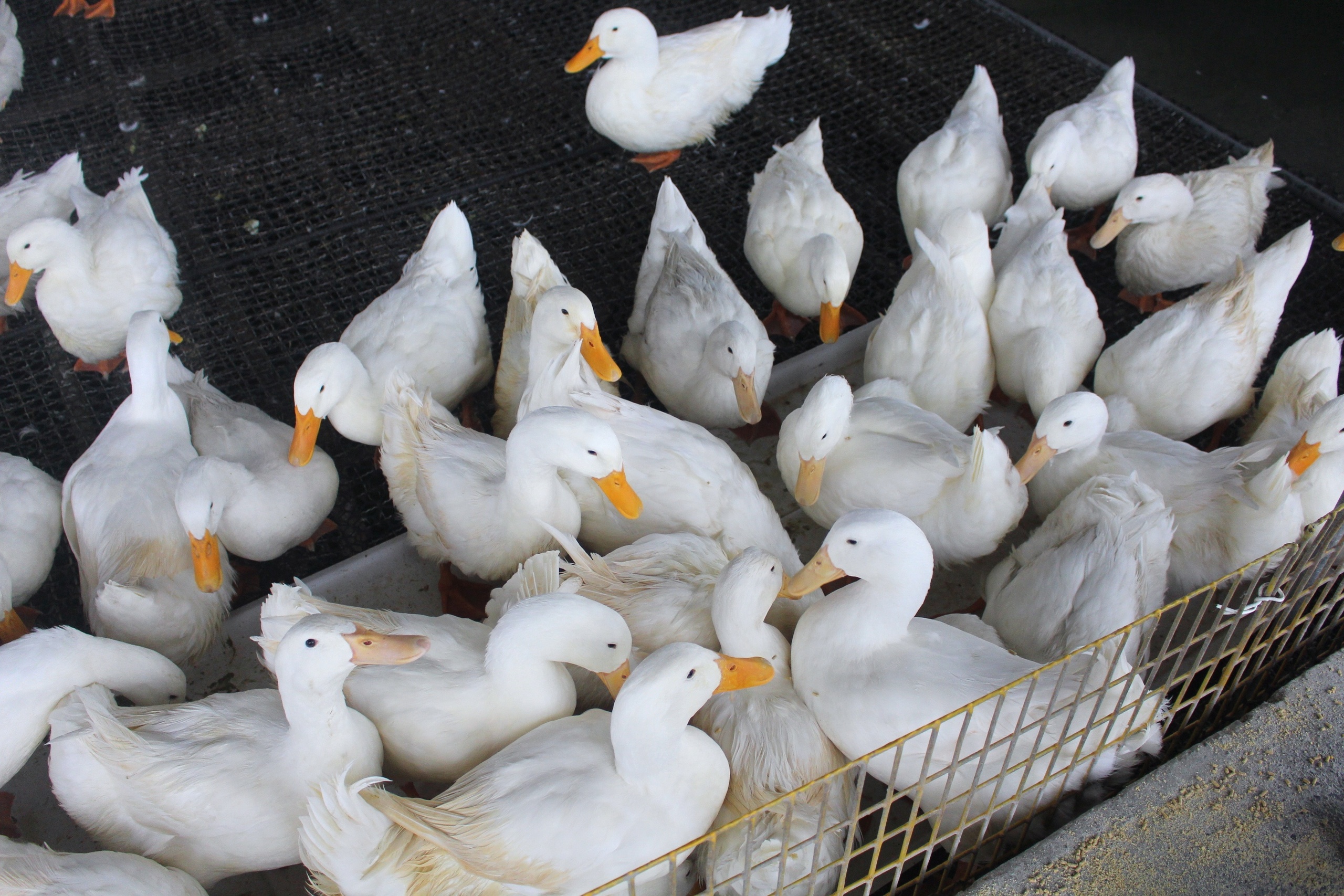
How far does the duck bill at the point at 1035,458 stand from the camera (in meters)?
2.54

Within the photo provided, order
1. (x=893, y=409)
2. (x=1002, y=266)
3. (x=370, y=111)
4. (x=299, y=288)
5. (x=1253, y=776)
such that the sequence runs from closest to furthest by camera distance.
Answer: (x=1253, y=776) < (x=893, y=409) < (x=1002, y=266) < (x=299, y=288) < (x=370, y=111)

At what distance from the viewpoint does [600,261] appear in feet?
12.2

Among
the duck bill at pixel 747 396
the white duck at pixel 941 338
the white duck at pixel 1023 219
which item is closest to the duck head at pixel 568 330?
the duck bill at pixel 747 396

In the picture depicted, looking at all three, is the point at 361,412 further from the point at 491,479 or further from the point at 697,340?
the point at 697,340

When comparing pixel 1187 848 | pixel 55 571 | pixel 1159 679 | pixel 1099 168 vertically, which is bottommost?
pixel 55 571

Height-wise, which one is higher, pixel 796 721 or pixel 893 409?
pixel 893 409

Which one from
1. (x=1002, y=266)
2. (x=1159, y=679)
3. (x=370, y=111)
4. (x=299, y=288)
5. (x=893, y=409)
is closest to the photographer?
(x=1159, y=679)

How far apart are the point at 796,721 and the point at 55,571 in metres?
2.23

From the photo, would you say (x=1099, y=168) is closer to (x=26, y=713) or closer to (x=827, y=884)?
(x=827, y=884)

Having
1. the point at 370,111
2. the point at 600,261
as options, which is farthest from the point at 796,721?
the point at 370,111

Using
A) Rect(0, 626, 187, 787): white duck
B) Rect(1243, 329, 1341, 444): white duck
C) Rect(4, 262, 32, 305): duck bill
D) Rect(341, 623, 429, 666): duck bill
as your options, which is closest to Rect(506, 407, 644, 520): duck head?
Rect(341, 623, 429, 666): duck bill

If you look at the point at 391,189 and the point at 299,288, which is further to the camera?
the point at 391,189

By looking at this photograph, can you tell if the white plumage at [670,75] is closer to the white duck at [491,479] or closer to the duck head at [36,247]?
the white duck at [491,479]

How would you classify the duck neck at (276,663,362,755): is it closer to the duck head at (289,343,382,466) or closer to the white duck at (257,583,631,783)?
the white duck at (257,583,631,783)
